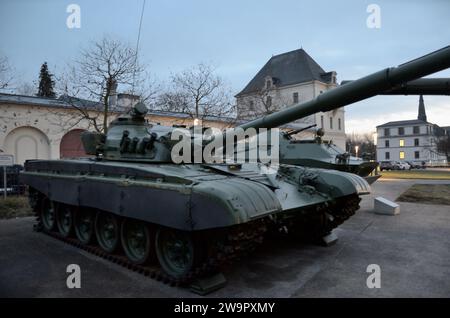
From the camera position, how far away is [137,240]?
256 inches

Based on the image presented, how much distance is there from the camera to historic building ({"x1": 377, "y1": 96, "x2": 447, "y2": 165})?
243ft

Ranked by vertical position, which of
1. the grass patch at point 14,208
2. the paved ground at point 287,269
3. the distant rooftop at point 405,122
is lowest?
the paved ground at point 287,269

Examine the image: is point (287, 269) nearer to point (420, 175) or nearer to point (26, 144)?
point (26, 144)

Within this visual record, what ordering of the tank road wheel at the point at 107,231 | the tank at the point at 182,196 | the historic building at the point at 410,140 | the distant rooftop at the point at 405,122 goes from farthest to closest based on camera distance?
1. the distant rooftop at the point at 405,122
2. the historic building at the point at 410,140
3. the tank road wheel at the point at 107,231
4. the tank at the point at 182,196

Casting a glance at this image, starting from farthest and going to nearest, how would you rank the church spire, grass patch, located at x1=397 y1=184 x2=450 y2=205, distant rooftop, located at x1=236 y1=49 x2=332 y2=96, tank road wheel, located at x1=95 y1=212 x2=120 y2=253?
the church spire, distant rooftop, located at x1=236 y1=49 x2=332 y2=96, grass patch, located at x1=397 y1=184 x2=450 y2=205, tank road wheel, located at x1=95 y1=212 x2=120 y2=253

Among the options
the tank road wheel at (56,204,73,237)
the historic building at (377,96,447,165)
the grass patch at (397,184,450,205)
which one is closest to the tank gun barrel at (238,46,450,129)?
the tank road wheel at (56,204,73,237)

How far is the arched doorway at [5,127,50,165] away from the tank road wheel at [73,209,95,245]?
1358 cm

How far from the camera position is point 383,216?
11.8 m

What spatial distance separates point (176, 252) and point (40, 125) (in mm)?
17178

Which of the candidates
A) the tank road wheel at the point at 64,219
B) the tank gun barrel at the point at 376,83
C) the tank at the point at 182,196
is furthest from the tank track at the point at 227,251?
the tank road wheel at the point at 64,219

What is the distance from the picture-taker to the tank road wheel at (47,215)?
8868mm

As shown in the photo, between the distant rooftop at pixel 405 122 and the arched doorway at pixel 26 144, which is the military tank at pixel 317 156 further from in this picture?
the distant rooftop at pixel 405 122

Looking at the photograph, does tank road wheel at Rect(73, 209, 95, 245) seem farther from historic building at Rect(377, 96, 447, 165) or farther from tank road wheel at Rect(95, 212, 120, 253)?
historic building at Rect(377, 96, 447, 165)
